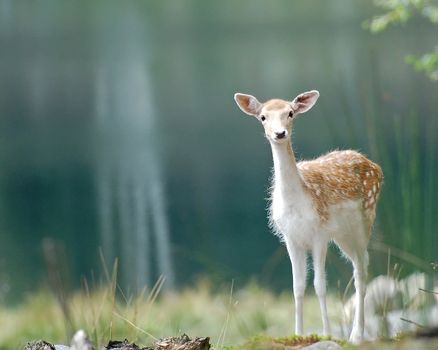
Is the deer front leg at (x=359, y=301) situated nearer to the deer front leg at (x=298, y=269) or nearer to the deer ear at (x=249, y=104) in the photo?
the deer front leg at (x=298, y=269)

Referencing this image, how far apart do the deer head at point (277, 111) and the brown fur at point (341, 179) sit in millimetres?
334

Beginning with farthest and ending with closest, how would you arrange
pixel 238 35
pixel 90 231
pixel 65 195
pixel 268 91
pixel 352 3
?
pixel 352 3 → pixel 238 35 → pixel 268 91 → pixel 65 195 → pixel 90 231

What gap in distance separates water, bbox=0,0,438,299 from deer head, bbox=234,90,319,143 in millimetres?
3761

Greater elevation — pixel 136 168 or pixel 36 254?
pixel 136 168

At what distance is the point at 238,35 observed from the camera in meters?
27.2

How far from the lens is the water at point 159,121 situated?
13719mm

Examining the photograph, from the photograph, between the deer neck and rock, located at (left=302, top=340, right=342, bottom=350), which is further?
the deer neck

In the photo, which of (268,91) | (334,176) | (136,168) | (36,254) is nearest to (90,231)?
(36,254)

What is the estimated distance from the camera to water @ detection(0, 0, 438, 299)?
1372cm

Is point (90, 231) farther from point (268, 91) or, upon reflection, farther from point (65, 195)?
point (268, 91)

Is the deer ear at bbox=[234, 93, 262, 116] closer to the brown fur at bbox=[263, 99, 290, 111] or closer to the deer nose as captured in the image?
the brown fur at bbox=[263, 99, 290, 111]

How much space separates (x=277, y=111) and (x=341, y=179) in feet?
2.05

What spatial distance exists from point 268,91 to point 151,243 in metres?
7.66

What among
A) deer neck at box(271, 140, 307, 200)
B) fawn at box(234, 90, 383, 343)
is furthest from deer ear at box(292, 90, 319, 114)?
deer neck at box(271, 140, 307, 200)
